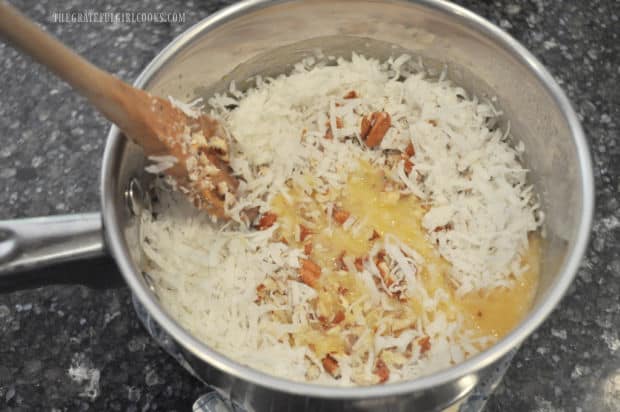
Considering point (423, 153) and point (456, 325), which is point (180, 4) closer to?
point (423, 153)

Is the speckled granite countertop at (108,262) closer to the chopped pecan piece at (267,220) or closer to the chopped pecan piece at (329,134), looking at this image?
the chopped pecan piece at (267,220)

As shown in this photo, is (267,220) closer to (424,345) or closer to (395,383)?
(424,345)

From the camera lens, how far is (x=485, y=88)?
1.30 metres

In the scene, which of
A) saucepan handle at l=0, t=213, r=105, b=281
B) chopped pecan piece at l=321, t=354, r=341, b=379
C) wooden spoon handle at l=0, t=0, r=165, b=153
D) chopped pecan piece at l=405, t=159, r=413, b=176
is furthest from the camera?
chopped pecan piece at l=405, t=159, r=413, b=176

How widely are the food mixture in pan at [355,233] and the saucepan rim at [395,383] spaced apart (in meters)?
0.17

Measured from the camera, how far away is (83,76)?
905mm

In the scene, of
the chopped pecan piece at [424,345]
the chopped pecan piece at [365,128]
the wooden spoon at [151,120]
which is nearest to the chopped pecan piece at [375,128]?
the chopped pecan piece at [365,128]

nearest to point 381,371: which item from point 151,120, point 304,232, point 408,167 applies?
point 304,232

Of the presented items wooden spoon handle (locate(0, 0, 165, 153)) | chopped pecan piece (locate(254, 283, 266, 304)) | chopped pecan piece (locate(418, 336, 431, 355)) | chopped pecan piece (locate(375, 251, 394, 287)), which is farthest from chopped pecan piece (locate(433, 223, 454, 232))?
wooden spoon handle (locate(0, 0, 165, 153))

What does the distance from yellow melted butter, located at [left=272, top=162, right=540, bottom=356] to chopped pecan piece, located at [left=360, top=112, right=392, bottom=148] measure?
0.18 feet

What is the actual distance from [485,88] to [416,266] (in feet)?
1.35

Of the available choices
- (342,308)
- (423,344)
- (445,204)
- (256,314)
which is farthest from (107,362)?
(445,204)

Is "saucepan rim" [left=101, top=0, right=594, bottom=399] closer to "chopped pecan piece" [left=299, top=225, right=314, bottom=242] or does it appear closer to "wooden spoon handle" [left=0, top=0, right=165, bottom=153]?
"wooden spoon handle" [left=0, top=0, right=165, bottom=153]

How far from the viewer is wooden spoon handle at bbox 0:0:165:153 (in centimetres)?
80
